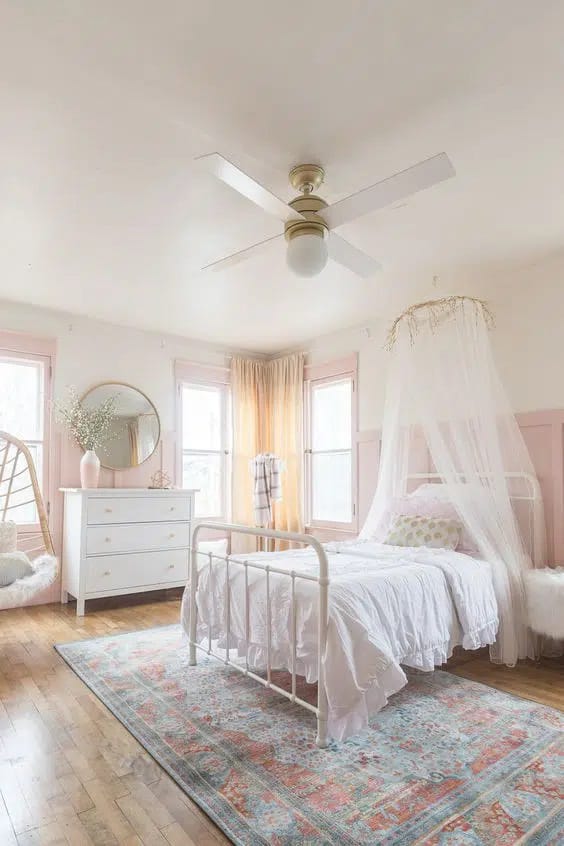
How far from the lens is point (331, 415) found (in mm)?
6191

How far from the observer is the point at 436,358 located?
4105 millimetres

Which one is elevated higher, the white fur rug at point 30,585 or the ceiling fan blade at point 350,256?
the ceiling fan blade at point 350,256

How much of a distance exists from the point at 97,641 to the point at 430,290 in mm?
3877

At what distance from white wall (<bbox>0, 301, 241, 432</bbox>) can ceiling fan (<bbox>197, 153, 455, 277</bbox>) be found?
2751mm

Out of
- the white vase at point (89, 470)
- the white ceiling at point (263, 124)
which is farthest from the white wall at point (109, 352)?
the white ceiling at point (263, 124)

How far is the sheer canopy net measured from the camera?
3658 mm

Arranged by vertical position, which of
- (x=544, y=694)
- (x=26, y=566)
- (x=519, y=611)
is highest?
(x=26, y=566)

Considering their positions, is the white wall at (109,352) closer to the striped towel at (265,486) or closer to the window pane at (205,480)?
the window pane at (205,480)

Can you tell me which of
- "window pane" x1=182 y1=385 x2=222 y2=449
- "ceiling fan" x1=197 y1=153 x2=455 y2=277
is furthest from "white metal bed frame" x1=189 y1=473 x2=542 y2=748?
"window pane" x1=182 y1=385 x2=222 y2=449

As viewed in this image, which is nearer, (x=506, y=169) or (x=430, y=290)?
(x=506, y=169)

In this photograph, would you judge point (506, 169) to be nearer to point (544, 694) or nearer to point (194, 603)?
point (544, 694)

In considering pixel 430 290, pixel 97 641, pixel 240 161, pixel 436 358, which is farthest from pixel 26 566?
pixel 430 290

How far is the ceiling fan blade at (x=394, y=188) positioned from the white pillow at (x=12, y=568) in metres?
3.09

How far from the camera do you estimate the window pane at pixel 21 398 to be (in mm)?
5141
